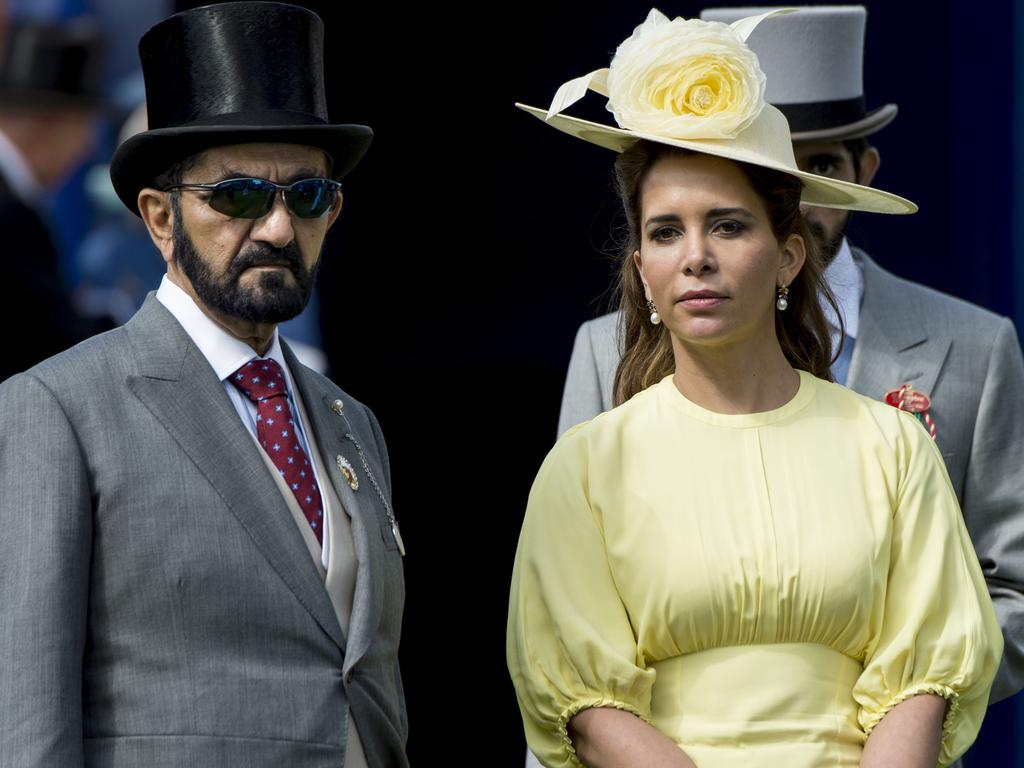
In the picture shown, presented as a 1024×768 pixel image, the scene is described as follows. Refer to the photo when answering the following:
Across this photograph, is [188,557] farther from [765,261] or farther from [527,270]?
[527,270]

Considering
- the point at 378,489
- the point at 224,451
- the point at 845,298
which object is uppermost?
the point at 845,298

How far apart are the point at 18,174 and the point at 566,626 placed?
235 cm

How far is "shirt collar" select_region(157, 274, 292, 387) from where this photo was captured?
286 centimetres

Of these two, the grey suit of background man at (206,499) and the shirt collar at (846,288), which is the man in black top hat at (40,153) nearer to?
the grey suit of background man at (206,499)

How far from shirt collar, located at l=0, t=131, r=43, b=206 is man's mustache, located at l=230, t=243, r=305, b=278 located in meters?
1.71

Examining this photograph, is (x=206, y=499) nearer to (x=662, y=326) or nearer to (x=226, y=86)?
(x=226, y=86)

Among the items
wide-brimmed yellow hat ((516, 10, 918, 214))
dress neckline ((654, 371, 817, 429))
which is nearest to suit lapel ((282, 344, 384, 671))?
dress neckline ((654, 371, 817, 429))

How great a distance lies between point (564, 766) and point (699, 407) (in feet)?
2.00

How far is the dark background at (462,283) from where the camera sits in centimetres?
479

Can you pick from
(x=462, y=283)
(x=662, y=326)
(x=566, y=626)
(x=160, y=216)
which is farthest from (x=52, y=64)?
(x=566, y=626)

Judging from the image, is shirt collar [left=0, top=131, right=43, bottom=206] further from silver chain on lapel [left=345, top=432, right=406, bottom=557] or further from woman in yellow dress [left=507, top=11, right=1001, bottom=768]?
→ woman in yellow dress [left=507, top=11, right=1001, bottom=768]

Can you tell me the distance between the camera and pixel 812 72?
12.2 ft

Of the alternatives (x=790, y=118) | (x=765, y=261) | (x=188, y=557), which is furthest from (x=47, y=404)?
(x=790, y=118)

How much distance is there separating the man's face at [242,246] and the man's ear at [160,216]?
5cm
